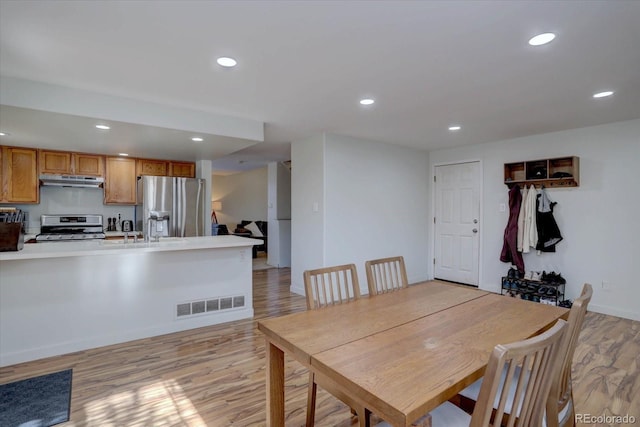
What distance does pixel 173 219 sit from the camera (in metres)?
5.10

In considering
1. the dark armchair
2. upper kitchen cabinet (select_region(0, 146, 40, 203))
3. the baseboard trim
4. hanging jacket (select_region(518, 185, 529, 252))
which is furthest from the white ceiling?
the dark armchair

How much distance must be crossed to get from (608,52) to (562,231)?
283 centimetres

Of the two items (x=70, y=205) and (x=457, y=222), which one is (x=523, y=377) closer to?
(x=457, y=222)

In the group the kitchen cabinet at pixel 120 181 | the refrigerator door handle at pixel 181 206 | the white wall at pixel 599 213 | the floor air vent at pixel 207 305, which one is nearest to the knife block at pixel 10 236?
the floor air vent at pixel 207 305

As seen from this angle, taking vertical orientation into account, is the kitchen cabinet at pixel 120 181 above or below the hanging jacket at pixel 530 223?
above

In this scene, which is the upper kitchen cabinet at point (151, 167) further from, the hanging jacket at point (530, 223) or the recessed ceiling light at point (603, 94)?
the recessed ceiling light at point (603, 94)

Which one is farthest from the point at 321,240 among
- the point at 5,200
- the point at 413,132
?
the point at 5,200

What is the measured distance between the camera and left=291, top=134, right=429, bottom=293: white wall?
4.49 meters

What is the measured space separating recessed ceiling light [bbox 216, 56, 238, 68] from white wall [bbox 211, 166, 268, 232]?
6675 millimetres

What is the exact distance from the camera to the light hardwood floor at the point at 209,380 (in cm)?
202

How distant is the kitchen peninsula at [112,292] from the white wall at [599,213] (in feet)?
13.5

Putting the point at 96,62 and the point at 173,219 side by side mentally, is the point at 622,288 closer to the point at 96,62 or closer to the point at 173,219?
the point at 96,62

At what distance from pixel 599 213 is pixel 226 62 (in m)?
4.59

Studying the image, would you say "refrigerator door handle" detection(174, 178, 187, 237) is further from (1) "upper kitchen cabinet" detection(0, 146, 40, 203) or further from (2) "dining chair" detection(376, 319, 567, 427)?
(2) "dining chair" detection(376, 319, 567, 427)
